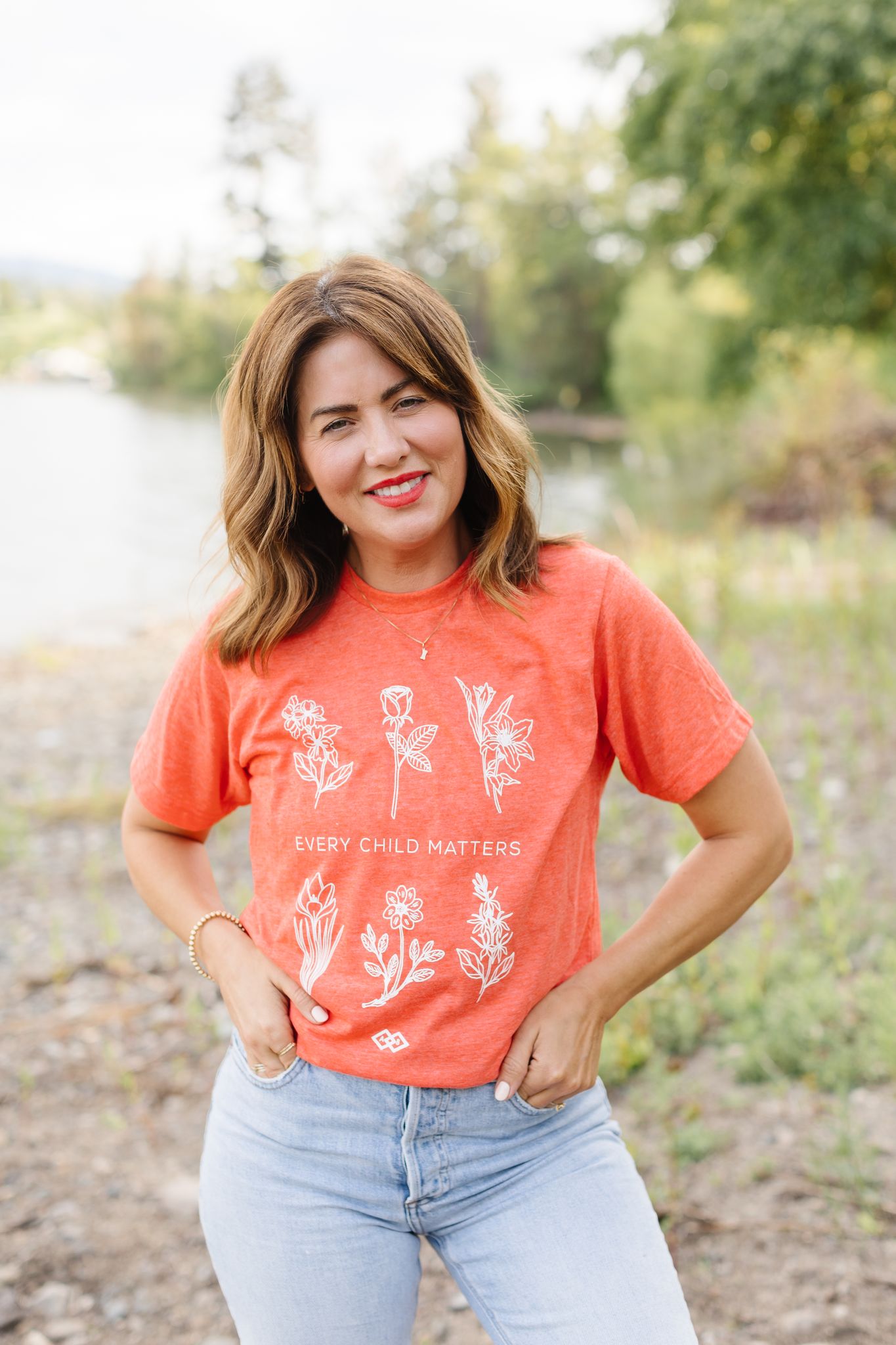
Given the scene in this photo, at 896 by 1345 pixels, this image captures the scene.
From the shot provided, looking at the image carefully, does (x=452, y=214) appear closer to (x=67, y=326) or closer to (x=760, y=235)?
(x=67, y=326)

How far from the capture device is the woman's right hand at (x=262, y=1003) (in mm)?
1648

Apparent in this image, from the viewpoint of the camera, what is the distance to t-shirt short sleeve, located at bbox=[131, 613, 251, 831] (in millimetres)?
1777

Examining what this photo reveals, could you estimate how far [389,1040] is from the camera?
1.58m

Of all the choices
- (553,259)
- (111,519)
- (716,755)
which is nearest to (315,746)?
(716,755)

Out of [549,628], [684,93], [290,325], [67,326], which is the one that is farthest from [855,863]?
[67,326]

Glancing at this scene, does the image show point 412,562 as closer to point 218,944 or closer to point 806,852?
point 218,944

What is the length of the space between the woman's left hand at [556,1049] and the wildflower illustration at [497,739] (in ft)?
1.01

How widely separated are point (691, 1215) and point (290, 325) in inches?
83.3

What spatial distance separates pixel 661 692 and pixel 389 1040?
0.64 m

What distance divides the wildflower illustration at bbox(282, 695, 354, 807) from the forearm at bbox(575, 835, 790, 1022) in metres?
0.47

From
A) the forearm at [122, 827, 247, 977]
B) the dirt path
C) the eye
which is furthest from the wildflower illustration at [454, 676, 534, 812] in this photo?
the dirt path

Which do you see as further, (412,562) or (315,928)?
(412,562)

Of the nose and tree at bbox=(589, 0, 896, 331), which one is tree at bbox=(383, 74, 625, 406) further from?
the nose

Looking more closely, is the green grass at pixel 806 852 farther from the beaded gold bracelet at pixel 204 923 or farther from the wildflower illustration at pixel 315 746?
the wildflower illustration at pixel 315 746
